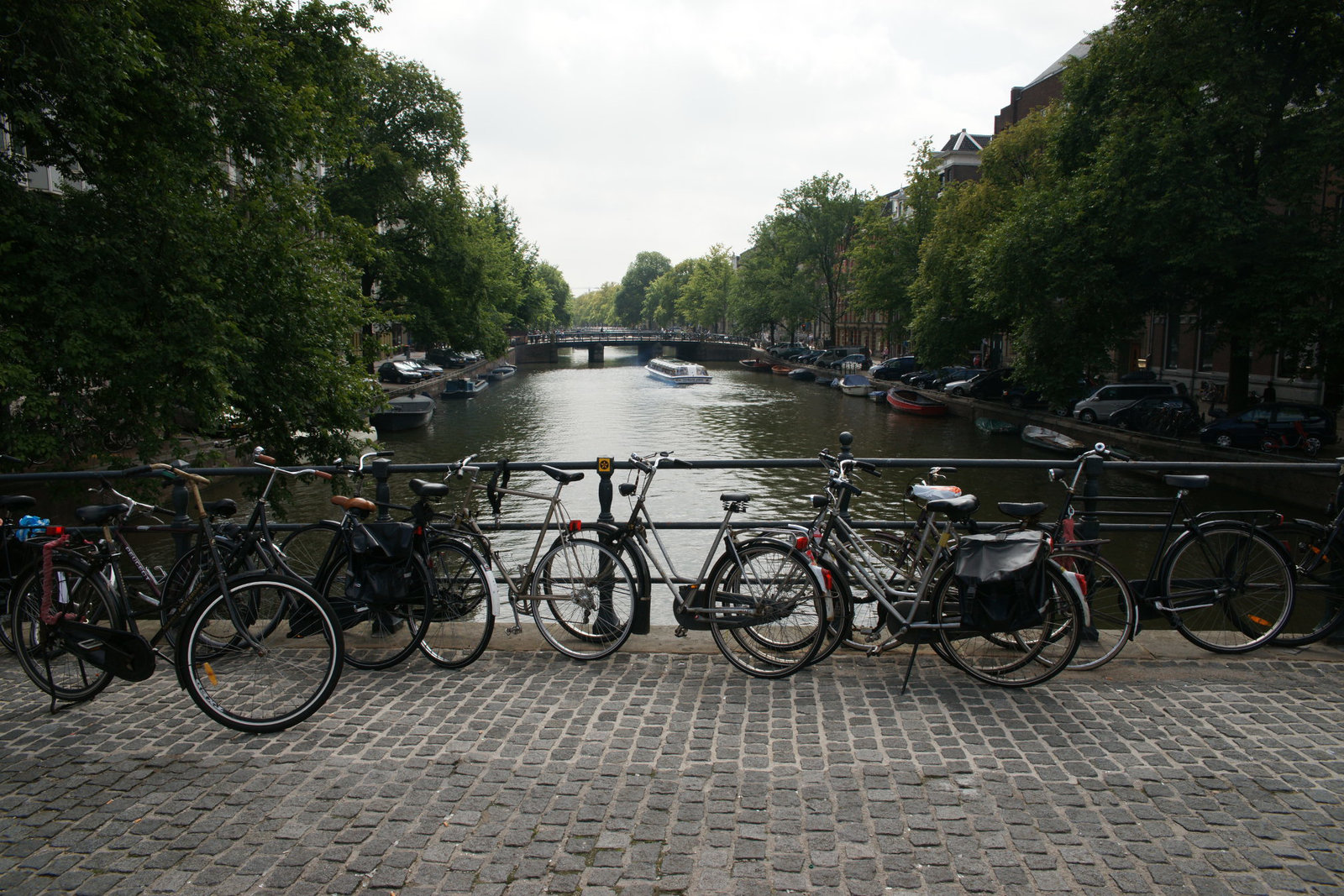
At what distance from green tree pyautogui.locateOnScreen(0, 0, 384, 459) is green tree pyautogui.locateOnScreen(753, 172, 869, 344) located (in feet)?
200

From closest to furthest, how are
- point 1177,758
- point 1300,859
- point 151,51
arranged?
point 1300,859
point 1177,758
point 151,51

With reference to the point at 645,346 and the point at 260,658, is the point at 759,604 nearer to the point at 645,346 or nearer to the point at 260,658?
the point at 260,658

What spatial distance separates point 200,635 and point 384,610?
1.00 m

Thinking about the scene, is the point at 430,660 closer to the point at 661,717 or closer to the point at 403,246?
the point at 661,717

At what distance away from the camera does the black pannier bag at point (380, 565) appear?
182 inches

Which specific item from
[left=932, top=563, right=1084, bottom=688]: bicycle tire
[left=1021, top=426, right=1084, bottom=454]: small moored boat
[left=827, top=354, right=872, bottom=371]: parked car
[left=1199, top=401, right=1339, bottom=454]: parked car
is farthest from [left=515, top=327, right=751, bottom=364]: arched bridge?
[left=932, top=563, right=1084, bottom=688]: bicycle tire

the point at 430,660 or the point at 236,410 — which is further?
the point at 236,410

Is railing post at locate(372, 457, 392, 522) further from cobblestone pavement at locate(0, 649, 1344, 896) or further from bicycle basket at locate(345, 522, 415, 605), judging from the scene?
cobblestone pavement at locate(0, 649, 1344, 896)

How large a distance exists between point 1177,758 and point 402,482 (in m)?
24.6

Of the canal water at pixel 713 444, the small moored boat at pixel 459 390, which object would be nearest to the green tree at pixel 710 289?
the canal water at pixel 713 444

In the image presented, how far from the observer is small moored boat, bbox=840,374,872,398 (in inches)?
1981

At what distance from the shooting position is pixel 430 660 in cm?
491

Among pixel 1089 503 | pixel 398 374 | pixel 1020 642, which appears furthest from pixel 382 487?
pixel 398 374

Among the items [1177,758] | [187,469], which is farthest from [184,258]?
[1177,758]
